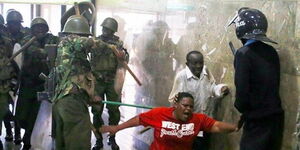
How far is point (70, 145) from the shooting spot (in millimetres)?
4250

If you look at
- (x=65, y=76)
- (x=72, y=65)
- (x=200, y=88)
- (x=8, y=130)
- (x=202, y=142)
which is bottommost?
(x=8, y=130)

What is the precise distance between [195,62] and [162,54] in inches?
56.7

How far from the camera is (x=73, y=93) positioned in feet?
13.8

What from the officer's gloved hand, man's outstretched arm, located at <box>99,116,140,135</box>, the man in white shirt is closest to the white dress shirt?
the man in white shirt

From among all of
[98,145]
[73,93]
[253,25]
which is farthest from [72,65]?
[98,145]

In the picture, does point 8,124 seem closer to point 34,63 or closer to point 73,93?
point 34,63

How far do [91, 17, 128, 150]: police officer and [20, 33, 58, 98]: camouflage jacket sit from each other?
25.0 inches

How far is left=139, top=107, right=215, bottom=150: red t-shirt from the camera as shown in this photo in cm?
385

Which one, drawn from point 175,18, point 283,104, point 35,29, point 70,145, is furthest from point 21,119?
point 283,104

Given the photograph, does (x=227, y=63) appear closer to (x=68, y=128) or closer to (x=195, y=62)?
(x=195, y=62)

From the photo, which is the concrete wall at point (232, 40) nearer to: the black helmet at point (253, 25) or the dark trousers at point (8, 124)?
Result: the black helmet at point (253, 25)

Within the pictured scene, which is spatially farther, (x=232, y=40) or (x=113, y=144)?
(x=113, y=144)

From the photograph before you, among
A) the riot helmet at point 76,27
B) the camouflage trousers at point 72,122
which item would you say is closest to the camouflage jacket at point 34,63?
the riot helmet at point 76,27

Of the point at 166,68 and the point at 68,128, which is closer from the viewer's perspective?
the point at 68,128
